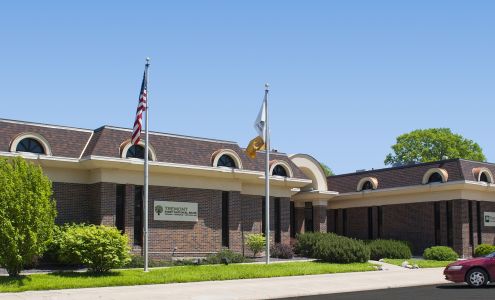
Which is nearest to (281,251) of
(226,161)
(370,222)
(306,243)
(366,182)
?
(306,243)

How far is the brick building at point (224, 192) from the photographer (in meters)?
29.0

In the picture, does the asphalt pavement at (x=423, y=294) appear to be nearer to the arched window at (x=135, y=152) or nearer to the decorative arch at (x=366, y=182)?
the arched window at (x=135, y=152)

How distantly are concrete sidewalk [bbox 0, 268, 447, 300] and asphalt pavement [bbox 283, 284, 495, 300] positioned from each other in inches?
41.3

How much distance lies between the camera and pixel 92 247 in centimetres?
2375

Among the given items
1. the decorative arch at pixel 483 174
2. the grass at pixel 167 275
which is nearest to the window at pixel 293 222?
the decorative arch at pixel 483 174

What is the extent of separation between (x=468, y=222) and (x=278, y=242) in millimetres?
11425

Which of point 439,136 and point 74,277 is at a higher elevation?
point 439,136

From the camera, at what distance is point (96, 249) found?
23578 mm

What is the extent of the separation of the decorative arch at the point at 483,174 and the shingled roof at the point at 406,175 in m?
0.23

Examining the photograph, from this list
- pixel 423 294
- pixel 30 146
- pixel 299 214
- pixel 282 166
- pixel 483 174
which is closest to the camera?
pixel 423 294

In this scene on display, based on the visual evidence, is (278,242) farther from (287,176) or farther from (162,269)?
(162,269)

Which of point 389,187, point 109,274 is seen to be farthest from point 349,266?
point 389,187

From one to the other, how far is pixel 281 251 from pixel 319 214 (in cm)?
836

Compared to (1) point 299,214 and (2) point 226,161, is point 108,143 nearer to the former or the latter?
(2) point 226,161
